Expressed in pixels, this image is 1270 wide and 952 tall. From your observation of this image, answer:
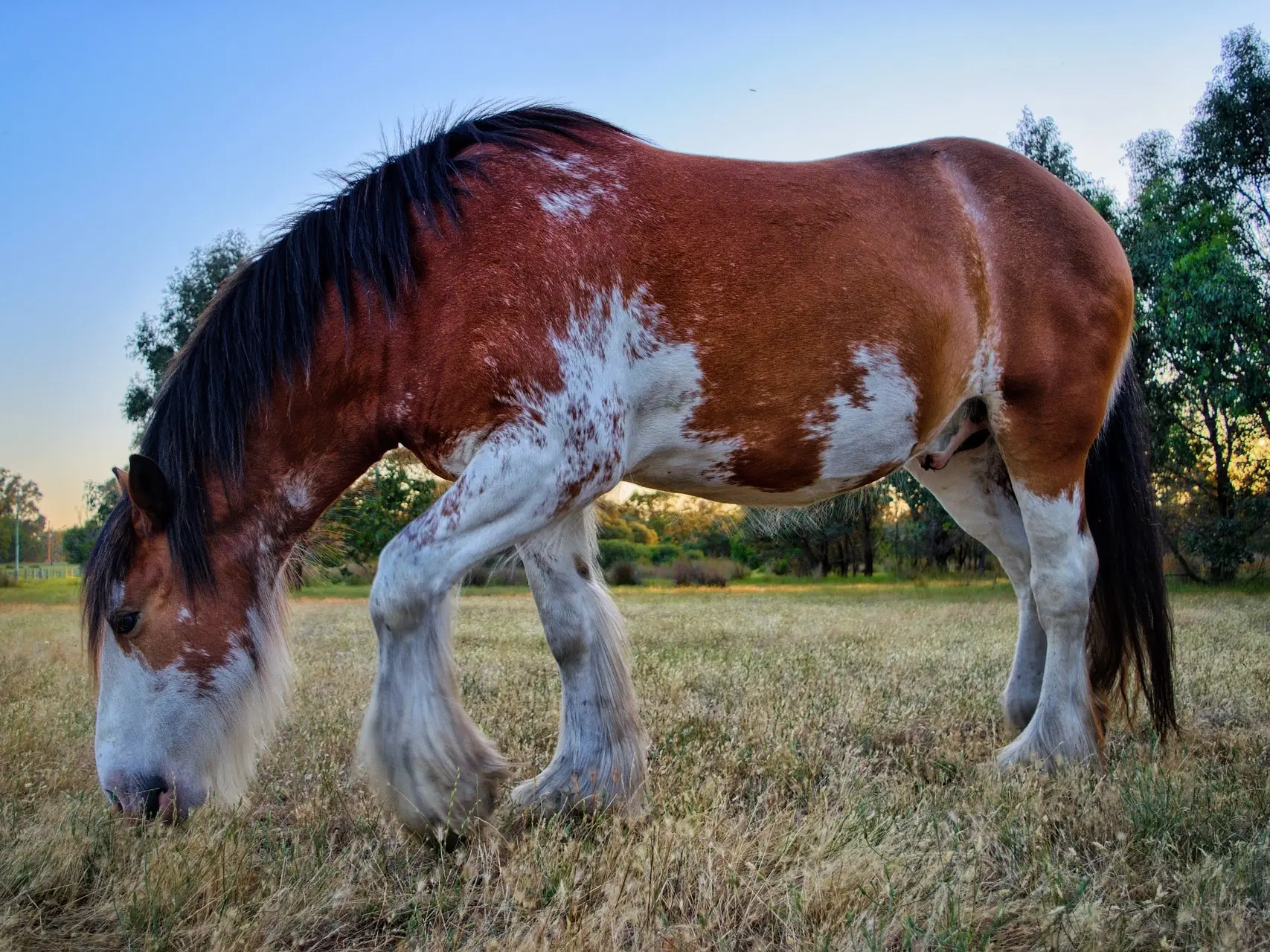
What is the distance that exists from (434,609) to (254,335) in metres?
1.07

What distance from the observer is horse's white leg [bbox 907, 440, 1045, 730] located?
427 centimetres

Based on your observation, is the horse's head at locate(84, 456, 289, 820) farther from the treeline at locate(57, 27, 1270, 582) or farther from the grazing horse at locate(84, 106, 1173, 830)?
the treeline at locate(57, 27, 1270, 582)

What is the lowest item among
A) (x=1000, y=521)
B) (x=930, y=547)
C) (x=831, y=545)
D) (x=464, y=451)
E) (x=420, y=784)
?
(x=831, y=545)

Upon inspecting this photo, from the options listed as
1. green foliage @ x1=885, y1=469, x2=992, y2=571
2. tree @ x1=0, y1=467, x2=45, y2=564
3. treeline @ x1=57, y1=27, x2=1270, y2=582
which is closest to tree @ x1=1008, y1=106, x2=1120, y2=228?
treeline @ x1=57, y1=27, x2=1270, y2=582

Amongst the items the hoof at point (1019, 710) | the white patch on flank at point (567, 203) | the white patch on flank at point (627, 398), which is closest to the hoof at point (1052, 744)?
the hoof at point (1019, 710)

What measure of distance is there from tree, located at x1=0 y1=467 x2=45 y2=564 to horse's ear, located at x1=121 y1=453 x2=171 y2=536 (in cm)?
7667

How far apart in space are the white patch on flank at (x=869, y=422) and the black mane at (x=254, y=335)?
4.70ft

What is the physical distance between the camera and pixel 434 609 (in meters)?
2.62

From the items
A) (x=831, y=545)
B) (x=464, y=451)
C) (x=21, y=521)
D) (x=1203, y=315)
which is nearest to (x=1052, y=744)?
(x=464, y=451)

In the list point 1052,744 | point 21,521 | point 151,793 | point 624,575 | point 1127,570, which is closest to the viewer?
point 151,793

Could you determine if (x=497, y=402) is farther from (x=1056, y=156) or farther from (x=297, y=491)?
(x=1056, y=156)

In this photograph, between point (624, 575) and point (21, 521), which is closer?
point (624, 575)

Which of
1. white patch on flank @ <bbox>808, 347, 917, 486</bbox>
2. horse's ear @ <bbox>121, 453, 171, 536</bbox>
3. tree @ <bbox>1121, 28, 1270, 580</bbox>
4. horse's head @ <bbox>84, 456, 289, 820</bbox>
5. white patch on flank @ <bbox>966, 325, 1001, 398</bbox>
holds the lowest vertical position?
horse's head @ <bbox>84, 456, 289, 820</bbox>

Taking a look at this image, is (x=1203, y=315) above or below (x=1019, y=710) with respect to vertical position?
above
